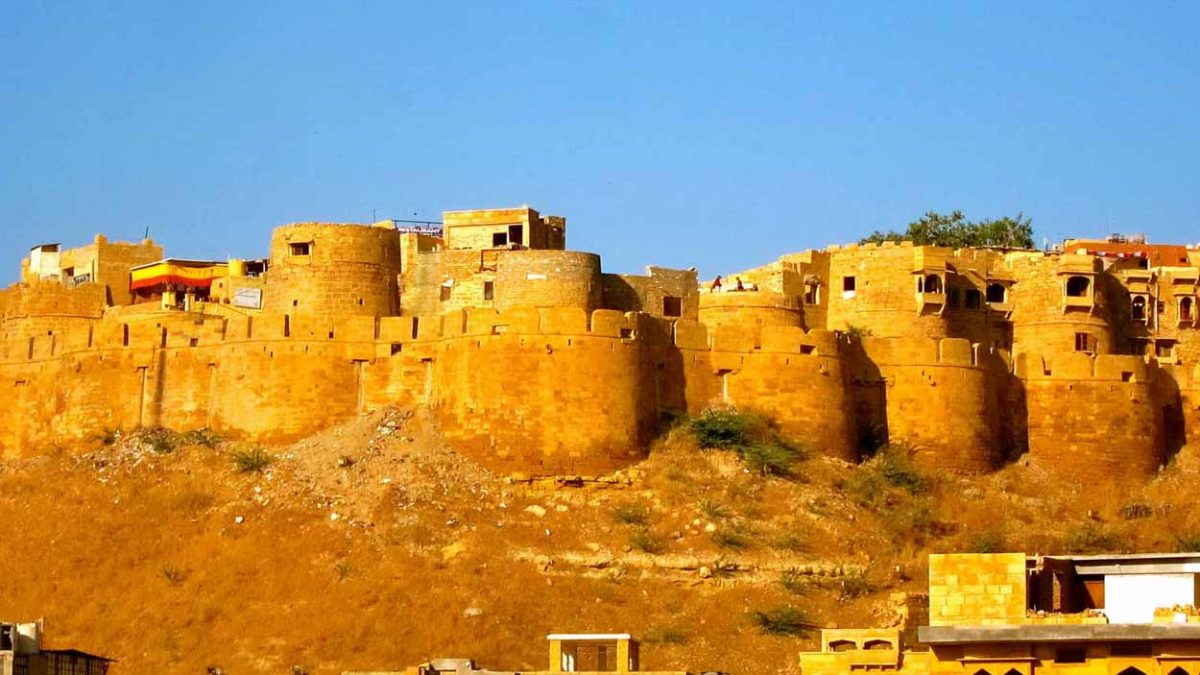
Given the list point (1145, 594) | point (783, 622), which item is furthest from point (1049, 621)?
point (783, 622)

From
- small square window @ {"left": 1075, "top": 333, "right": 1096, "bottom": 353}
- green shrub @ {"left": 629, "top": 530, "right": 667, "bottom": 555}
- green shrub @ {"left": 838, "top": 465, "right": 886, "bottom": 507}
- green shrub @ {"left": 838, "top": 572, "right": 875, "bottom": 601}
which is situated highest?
small square window @ {"left": 1075, "top": 333, "right": 1096, "bottom": 353}

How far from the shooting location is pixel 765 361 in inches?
1973

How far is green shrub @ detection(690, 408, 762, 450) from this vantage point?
4881 cm

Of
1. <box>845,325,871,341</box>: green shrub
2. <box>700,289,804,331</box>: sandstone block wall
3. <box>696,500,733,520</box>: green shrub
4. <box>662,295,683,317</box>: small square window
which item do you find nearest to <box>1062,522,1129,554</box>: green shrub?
<box>696,500,733,520</box>: green shrub

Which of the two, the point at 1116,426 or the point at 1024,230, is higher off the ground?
the point at 1024,230

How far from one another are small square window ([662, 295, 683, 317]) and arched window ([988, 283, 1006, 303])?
6.17 m

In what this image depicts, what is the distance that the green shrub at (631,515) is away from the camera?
46.6 m

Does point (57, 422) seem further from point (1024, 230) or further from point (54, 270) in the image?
point (1024, 230)

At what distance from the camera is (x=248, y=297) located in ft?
182

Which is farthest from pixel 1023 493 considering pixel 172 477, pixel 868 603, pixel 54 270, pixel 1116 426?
pixel 54 270

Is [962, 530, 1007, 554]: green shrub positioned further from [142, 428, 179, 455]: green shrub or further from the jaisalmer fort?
[142, 428, 179, 455]: green shrub

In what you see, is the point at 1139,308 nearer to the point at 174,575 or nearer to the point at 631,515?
the point at 631,515

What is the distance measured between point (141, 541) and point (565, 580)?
6.86 m

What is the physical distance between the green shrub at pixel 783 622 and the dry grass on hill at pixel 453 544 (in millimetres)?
157
